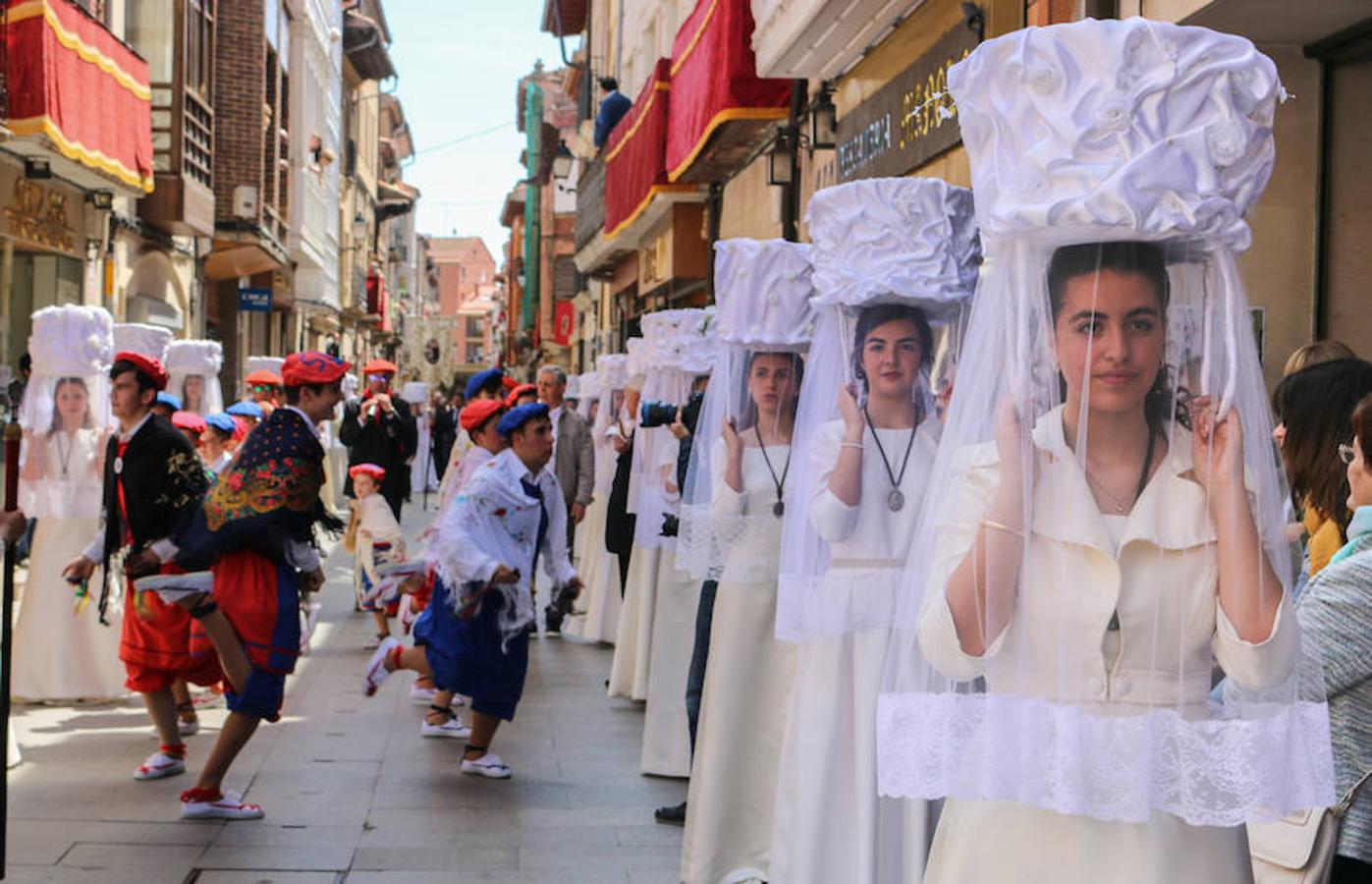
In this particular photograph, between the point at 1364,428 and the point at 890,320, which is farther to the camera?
the point at 890,320

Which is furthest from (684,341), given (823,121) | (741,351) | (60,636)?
(823,121)

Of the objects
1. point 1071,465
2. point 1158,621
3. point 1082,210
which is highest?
point 1082,210

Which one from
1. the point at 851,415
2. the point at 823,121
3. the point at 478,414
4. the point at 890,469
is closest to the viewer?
the point at 851,415

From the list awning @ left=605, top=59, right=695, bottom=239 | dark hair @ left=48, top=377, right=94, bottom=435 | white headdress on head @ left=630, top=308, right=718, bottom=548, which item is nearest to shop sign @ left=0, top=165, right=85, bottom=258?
awning @ left=605, top=59, right=695, bottom=239

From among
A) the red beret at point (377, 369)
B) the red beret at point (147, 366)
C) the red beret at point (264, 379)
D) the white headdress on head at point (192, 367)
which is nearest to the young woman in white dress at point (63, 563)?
the red beret at point (147, 366)

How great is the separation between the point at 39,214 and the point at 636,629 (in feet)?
35.7

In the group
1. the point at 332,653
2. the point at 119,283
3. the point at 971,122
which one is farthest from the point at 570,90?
the point at 971,122

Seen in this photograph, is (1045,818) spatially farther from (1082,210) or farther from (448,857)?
(448,857)

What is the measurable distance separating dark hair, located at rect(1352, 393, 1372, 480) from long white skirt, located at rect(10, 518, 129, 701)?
775cm

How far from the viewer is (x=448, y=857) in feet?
22.4

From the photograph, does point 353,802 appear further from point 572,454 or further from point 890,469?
point 572,454

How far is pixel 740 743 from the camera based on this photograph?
20.6 ft

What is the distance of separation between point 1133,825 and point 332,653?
10.1 meters

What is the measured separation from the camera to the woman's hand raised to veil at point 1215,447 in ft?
9.83
